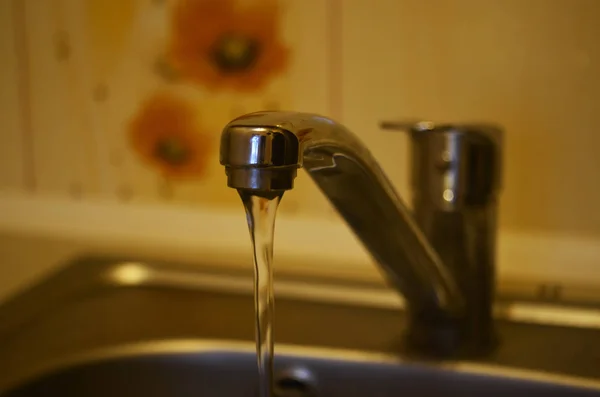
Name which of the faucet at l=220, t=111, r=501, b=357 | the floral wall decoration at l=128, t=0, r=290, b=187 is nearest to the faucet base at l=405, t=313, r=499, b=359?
the faucet at l=220, t=111, r=501, b=357

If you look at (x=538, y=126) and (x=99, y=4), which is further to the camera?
(x=99, y=4)

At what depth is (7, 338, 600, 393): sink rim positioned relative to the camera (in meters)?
0.44

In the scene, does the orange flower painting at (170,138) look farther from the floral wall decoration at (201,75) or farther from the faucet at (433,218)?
the faucet at (433,218)

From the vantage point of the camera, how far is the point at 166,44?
653 mm

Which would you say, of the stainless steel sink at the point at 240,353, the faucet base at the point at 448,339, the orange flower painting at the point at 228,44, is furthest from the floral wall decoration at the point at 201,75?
the faucet base at the point at 448,339

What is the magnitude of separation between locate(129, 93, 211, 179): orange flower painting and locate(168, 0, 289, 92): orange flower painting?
36mm

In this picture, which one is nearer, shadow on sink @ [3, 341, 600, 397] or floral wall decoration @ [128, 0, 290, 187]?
shadow on sink @ [3, 341, 600, 397]

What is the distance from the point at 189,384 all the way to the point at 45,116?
0.36 m

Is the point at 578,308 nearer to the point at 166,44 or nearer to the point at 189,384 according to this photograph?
the point at 189,384

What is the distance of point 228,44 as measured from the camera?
638 millimetres

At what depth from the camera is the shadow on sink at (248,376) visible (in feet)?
1.50

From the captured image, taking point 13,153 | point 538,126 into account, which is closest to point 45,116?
point 13,153

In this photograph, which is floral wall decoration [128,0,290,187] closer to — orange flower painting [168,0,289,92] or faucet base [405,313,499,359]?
orange flower painting [168,0,289,92]

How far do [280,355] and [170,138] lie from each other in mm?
274
